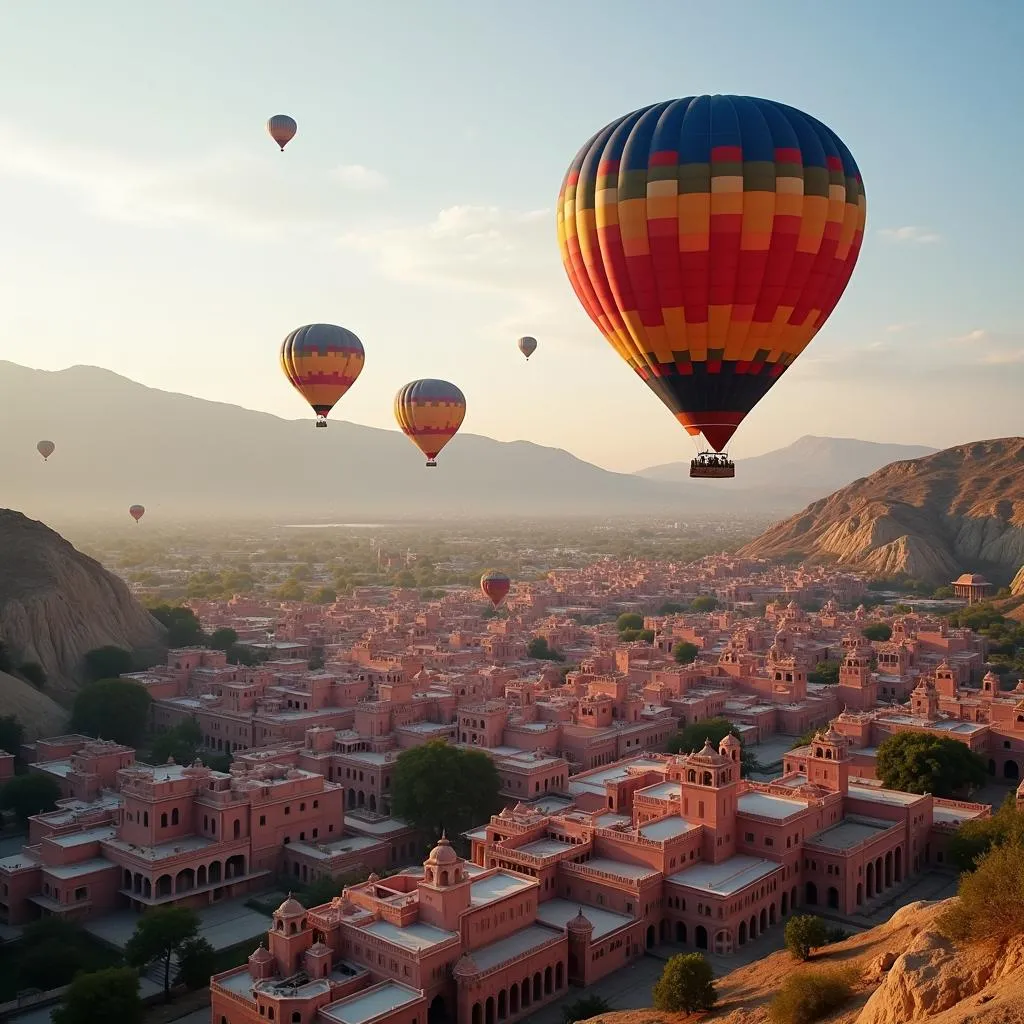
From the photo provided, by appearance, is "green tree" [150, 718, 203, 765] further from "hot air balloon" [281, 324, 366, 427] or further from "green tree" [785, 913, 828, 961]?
"green tree" [785, 913, 828, 961]

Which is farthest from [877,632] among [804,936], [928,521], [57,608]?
[928,521]

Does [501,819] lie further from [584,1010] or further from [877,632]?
[877,632]

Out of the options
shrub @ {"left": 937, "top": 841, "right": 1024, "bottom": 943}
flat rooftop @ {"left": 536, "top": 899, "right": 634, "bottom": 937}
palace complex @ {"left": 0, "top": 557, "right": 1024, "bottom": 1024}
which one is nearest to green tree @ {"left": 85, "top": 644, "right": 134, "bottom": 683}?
palace complex @ {"left": 0, "top": 557, "right": 1024, "bottom": 1024}

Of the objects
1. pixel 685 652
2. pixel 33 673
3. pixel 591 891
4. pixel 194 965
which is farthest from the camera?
pixel 685 652

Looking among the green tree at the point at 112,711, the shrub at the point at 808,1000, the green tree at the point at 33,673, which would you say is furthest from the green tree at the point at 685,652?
the shrub at the point at 808,1000

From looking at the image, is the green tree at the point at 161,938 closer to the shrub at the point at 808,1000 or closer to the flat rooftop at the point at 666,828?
the flat rooftop at the point at 666,828

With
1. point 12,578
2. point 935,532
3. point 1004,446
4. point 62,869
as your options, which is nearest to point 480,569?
point 935,532
